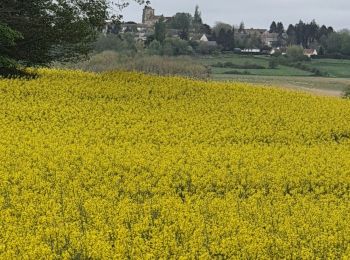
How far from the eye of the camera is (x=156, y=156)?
41.4 ft

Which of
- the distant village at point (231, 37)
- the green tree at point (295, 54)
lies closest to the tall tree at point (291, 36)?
the distant village at point (231, 37)

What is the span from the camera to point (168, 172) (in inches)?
452

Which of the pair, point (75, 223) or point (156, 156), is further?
point (156, 156)

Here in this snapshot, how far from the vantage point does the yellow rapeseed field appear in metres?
7.98

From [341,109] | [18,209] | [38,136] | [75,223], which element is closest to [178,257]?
[75,223]

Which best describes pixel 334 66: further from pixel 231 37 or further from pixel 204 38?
pixel 204 38

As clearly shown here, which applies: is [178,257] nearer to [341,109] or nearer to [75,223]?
[75,223]

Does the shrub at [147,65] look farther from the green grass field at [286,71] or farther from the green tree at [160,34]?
the green tree at [160,34]

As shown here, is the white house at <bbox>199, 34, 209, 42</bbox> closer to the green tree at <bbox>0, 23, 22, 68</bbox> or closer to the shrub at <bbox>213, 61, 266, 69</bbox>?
the shrub at <bbox>213, 61, 266, 69</bbox>

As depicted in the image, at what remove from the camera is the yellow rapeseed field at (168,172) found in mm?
7984

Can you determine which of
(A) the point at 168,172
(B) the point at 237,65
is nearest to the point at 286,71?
(B) the point at 237,65

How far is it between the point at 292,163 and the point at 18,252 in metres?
6.77

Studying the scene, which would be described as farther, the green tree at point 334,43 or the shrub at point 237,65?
the green tree at point 334,43

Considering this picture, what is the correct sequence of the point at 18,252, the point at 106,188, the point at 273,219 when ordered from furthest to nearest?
the point at 106,188 → the point at 273,219 → the point at 18,252
